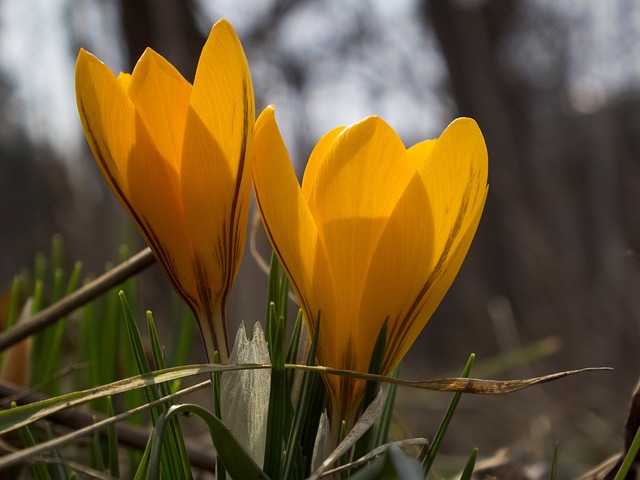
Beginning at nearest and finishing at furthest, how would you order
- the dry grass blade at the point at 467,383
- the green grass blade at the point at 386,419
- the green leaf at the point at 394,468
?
the green leaf at the point at 394,468
the dry grass blade at the point at 467,383
the green grass blade at the point at 386,419

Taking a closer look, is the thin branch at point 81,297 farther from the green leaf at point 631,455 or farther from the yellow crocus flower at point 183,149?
the green leaf at point 631,455

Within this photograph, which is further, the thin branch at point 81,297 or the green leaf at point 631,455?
the thin branch at point 81,297

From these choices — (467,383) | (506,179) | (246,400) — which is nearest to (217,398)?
(246,400)

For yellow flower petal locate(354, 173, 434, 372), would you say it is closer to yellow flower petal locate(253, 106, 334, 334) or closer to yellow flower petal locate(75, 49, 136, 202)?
yellow flower petal locate(253, 106, 334, 334)

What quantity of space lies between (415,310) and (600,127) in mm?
2321

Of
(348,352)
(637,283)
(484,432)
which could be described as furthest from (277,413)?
(484,432)

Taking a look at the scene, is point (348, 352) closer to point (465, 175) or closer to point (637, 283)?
point (465, 175)

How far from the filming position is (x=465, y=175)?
0.33m

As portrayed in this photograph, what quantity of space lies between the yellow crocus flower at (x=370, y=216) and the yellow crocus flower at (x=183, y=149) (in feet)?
0.05

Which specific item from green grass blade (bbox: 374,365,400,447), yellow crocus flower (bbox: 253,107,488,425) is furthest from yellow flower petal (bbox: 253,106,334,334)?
green grass blade (bbox: 374,365,400,447)

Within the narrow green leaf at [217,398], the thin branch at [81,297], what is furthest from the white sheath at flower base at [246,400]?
the thin branch at [81,297]

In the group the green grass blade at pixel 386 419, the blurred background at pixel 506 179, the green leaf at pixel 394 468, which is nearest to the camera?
the green leaf at pixel 394 468

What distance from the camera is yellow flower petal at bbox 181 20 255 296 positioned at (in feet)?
1.08

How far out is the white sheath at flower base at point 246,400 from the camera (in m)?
0.35
